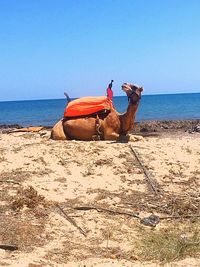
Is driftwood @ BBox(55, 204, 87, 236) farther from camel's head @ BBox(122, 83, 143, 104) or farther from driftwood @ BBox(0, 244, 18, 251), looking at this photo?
camel's head @ BBox(122, 83, 143, 104)

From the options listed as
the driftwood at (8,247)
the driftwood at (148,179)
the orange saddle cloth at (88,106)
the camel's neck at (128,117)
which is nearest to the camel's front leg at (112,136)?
the camel's neck at (128,117)

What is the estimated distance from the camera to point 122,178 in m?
10.2

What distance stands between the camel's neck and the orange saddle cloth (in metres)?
0.49

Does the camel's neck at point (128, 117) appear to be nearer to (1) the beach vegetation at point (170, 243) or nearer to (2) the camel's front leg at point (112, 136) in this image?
(2) the camel's front leg at point (112, 136)

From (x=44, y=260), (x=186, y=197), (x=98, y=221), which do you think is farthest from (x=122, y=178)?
(x=44, y=260)

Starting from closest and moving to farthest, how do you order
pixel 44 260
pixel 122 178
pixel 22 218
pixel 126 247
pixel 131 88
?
pixel 44 260 → pixel 126 247 → pixel 22 218 → pixel 122 178 → pixel 131 88

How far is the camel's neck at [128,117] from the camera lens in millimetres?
13062

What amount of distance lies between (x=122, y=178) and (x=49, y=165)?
1642 millimetres

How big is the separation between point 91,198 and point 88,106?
14.8ft

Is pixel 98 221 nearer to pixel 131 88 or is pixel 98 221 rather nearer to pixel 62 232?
pixel 62 232

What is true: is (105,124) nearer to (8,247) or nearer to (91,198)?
(91,198)

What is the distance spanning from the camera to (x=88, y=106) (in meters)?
13.2

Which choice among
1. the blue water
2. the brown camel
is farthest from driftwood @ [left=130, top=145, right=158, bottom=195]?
the blue water

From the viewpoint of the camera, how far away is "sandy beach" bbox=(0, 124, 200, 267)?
6.81 metres
